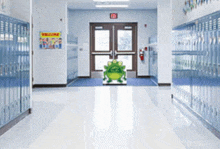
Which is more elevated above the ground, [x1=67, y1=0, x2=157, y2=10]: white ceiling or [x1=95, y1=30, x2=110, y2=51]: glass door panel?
[x1=67, y1=0, x2=157, y2=10]: white ceiling

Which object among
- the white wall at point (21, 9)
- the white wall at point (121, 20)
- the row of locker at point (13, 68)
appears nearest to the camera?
the row of locker at point (13, 68)

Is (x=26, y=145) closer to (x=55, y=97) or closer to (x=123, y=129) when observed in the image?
(x=123, y=129)

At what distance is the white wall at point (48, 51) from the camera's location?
475 inches

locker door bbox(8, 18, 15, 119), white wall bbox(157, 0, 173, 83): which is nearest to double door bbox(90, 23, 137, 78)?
white wall bbox(157, 0, 173, 83)

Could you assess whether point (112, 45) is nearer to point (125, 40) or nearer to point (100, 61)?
point (125, 40)

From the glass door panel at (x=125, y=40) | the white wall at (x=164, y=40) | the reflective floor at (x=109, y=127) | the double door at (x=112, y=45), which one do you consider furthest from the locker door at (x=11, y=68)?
the glass door panel at (x=125, y=40)

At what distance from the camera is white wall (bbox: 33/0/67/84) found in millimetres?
12055

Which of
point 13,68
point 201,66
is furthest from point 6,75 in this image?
point 201,66

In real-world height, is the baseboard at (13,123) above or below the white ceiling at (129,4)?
below

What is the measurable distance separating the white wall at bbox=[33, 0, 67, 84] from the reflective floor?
11.0 feet

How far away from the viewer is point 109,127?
5.62m

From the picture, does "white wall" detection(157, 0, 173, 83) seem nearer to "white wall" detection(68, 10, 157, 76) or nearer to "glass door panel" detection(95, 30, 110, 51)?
"white wall" detection(68, 10, 157, 76)

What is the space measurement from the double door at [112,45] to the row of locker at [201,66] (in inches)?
315

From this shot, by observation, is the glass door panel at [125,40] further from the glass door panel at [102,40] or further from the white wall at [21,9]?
the white wall at [21,9]
